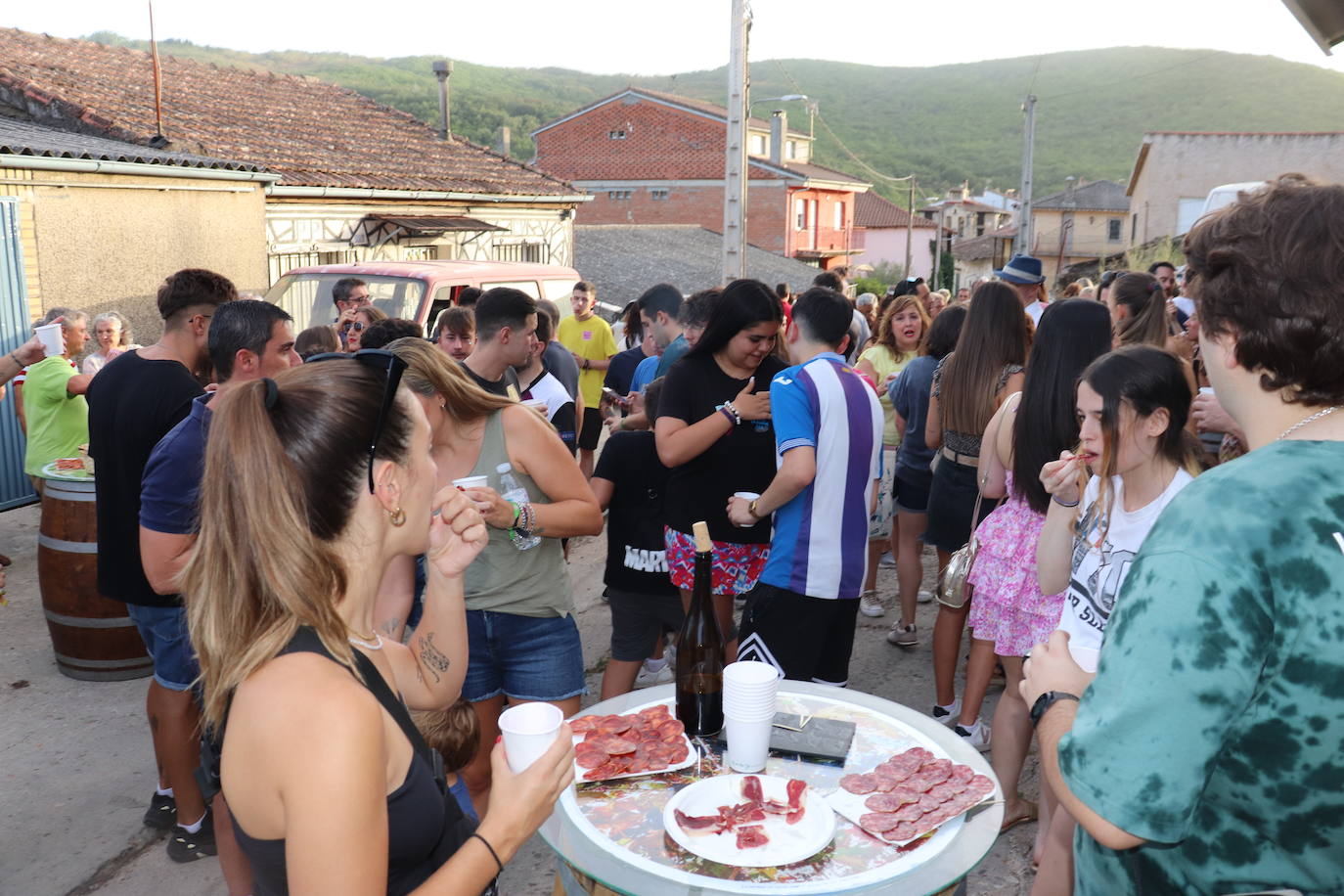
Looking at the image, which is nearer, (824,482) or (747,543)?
(824,482)

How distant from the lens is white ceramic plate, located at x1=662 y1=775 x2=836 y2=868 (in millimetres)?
1864

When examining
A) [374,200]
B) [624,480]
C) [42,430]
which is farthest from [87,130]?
[624,480]

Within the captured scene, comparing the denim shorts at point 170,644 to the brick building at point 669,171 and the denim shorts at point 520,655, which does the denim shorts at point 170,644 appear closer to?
the denim shorts at point 520,655

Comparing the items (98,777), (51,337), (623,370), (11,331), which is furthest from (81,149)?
(98,777)

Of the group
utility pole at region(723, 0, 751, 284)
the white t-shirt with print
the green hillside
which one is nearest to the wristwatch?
the white t-shirt with print

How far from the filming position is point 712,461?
386 centimetres

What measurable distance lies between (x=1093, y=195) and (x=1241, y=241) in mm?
60611

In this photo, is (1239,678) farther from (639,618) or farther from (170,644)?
(170,644)

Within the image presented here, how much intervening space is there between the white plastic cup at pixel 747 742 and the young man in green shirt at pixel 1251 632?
0.82 metres

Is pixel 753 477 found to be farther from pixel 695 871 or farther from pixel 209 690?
pixel 209 690

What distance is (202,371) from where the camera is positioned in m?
3.77

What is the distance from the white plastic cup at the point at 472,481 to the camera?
111 inches

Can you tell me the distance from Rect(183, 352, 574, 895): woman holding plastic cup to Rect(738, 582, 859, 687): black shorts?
181 centimetres

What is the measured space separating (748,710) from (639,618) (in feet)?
6.18
